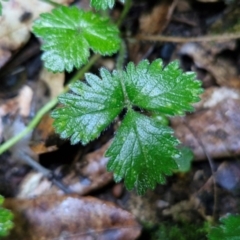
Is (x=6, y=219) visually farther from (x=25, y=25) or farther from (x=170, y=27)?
(x=170, y=27)

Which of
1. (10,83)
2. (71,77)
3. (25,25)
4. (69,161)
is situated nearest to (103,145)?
(69,161)

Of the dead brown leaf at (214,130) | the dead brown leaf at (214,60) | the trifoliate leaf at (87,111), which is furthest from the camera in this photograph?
the dead brown leaf at (214,60)

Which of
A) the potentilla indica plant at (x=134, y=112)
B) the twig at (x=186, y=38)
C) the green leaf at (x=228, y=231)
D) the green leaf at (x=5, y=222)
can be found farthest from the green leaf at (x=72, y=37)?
the green leaf at (x=228, y=231)

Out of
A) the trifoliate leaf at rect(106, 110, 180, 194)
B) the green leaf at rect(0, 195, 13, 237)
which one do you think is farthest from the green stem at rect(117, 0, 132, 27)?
the green leaf at rect(0, 195, 13, 237)

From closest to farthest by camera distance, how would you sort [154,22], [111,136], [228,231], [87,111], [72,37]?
[228,231] → [87,111] → [72,37] → [111,136] → [154,22]

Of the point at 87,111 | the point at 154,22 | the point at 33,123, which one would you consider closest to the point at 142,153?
the point at 87,111

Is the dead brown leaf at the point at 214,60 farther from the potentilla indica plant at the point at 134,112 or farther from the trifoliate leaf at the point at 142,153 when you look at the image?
the trifoliate leaf at the point at 142,153

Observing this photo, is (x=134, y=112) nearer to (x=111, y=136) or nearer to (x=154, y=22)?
(x=111, y=136)
